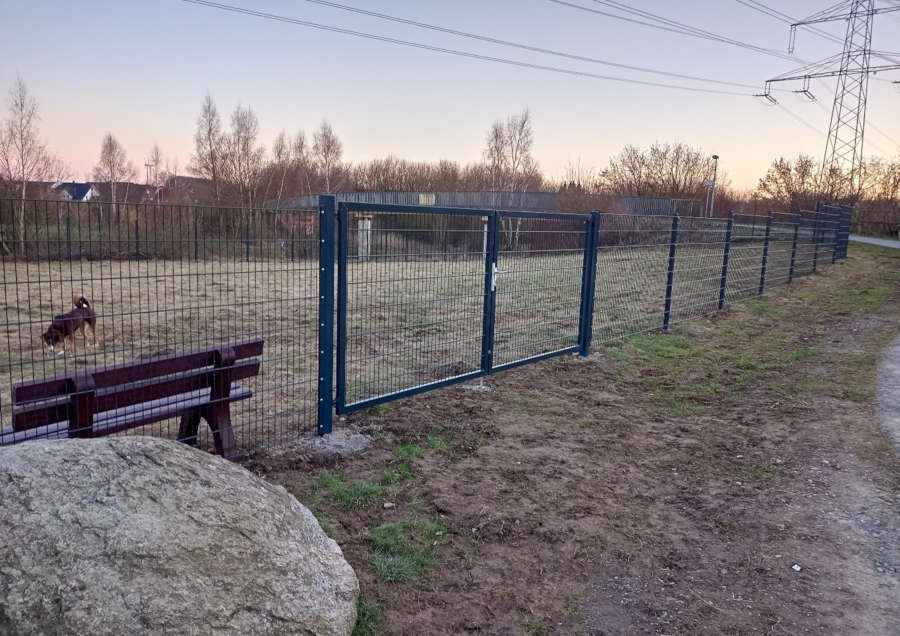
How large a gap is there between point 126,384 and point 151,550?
1.82m

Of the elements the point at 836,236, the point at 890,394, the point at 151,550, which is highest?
the point at 836,236

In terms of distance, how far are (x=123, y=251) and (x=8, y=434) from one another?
3.95 ft

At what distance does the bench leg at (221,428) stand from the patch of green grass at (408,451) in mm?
1208

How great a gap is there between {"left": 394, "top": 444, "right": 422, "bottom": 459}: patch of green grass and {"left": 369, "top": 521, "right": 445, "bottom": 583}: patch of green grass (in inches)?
38.7

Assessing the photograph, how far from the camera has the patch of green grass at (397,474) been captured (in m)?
4.42

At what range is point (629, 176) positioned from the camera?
121 ft

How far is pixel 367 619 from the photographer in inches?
117

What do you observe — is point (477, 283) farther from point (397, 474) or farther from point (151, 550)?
point (151, 550)

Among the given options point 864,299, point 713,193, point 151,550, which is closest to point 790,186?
point 713,193

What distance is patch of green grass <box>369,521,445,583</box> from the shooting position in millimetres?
3363

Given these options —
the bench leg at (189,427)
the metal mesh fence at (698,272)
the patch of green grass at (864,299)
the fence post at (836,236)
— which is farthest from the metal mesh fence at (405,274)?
the fence post at (836,236)

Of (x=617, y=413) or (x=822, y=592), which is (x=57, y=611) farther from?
(x=617, y=413)

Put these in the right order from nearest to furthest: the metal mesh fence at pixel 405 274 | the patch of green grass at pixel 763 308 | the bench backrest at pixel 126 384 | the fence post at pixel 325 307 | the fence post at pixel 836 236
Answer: the bench backrest at pixel 126 384, the fence post at pixel 325 307, the metal mesh fence at pixel 405 274, the patch of green grass at pixel 763 308, the fence post at pixel 836 236

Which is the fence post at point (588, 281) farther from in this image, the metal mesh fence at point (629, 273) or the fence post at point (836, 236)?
the fence post at point (836, 236)
